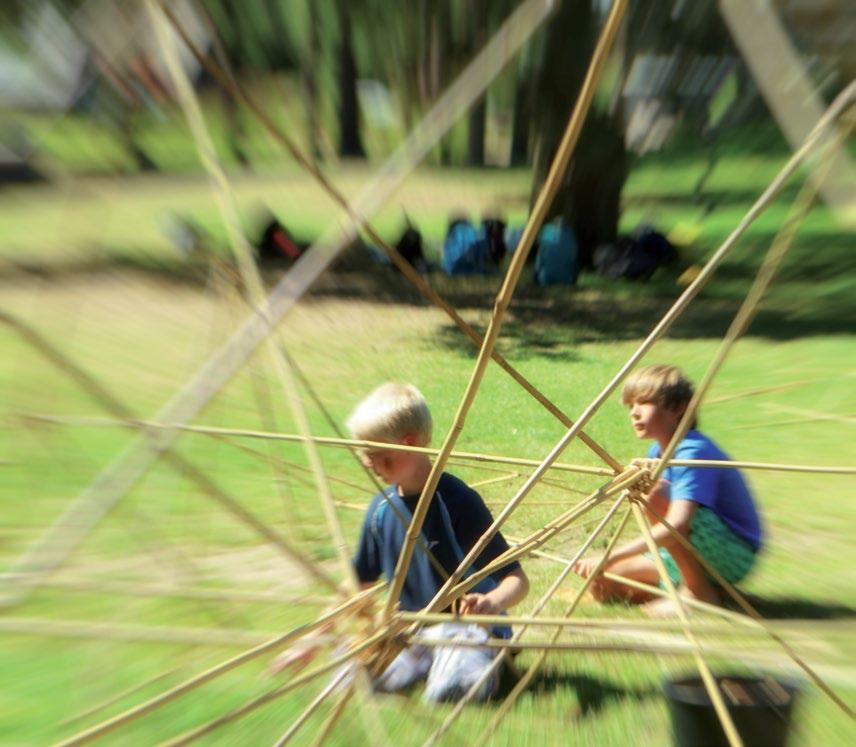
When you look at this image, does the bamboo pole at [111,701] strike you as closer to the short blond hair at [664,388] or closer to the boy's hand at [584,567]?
the boy's hand at [584,567]

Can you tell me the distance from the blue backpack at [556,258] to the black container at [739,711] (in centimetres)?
453

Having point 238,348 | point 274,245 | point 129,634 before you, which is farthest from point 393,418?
point 274,245

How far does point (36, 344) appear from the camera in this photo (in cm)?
127

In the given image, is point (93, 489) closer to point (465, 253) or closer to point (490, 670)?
point (490, 670)

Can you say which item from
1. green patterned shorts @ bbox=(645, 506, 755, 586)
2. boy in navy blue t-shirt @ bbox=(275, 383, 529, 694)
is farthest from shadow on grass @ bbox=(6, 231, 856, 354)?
boy in navy blue t-shirt @ bbox=(275, 383, 529, 694)

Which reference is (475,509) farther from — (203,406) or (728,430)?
(728,430)

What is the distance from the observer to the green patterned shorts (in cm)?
212

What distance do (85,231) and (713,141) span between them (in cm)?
414

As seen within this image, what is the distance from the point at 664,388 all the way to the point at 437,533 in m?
0.57

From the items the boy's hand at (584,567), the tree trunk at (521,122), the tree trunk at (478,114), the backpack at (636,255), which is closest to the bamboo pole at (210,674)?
the boy's hand at (584,567)

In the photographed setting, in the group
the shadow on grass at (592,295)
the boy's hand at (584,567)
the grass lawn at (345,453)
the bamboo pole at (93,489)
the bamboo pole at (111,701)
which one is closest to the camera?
the bamboo pole at (93,489)

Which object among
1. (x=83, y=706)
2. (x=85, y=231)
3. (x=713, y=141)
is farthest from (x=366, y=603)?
(x=713, y=141)

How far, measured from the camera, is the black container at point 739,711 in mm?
1402

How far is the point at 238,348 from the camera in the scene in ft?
4.73
